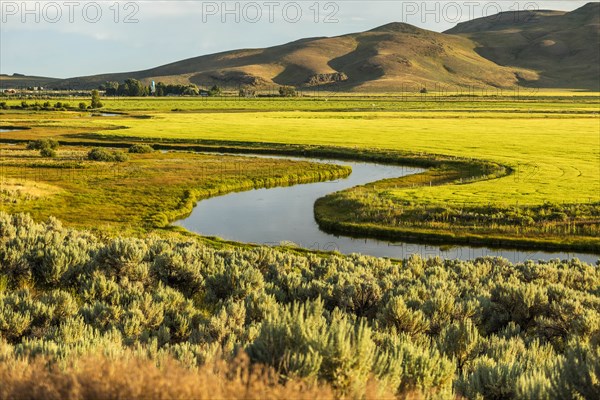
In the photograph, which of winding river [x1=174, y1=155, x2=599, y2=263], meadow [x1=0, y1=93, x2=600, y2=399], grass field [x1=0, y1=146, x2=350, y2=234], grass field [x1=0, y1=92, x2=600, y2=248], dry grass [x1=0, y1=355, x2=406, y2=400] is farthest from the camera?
grass field [x1=0, y1=92, x2=600, y2=248]

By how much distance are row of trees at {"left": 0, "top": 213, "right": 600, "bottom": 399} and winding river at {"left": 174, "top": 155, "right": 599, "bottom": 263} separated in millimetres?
14818

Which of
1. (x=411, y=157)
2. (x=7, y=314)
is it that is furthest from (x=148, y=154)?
(x=7, y=314)

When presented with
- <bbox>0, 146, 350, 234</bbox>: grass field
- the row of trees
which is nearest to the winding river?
<bbox>0, 146, 350, 234</bbox>: grass field

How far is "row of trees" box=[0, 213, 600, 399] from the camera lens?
5691 millimetres

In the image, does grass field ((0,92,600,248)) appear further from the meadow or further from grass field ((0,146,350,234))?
grass field ((0,146,350,234))

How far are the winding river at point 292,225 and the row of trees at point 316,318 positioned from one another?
14818mm

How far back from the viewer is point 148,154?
70.6m

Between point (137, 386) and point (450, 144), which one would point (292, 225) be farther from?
point (450, 144)

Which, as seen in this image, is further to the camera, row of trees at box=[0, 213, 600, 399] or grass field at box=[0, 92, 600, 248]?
grass field at box=[0, 92, 600, 248]

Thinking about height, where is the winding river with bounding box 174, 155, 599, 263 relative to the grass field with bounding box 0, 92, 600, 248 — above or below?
below

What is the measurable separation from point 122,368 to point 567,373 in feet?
16.3

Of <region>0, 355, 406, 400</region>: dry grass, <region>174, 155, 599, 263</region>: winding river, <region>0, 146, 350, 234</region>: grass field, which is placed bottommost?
<region>174, 155, 599, 263</region>: winding river

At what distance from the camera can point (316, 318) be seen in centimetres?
711

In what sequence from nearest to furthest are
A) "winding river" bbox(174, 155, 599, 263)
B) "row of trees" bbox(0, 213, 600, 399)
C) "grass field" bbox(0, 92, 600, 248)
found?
"row of trees" bbox(0, 213, 600, 399) → "winding river" bbox(174, 155, 599, 263) → "grass field" bbox(0, 92, 600, 248)
